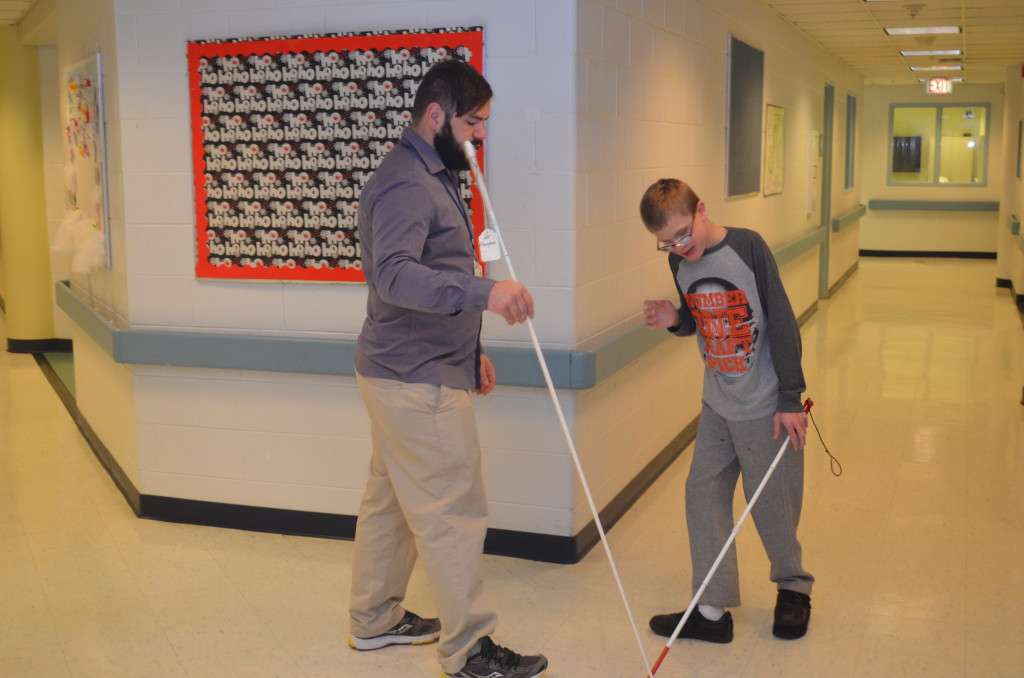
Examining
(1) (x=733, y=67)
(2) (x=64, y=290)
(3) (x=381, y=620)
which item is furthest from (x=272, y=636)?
(1) (x=733, y=67)

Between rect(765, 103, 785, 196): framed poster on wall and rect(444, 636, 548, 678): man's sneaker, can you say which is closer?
rect(444, 636, 548, 678): man's sneaker

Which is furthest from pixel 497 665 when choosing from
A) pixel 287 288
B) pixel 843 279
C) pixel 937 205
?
pixel 937 205

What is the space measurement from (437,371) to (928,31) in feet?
26.3

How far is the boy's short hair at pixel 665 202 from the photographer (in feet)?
9.65

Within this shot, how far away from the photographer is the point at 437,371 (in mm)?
2793

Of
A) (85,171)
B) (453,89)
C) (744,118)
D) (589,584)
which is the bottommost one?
(589,584)

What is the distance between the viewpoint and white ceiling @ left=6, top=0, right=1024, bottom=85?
7492 mm

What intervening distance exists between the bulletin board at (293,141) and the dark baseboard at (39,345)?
4.76 metres

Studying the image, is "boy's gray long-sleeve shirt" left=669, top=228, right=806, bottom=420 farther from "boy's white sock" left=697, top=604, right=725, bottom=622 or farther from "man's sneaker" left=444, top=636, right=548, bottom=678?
"man's sneaker" left=444, top=636, right=548, bottom=678

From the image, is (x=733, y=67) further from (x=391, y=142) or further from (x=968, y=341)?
(x=968, y=341)

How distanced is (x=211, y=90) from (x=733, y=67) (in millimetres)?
3381

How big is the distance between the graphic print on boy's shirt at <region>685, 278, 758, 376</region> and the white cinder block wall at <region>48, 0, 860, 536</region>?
29.0 inches

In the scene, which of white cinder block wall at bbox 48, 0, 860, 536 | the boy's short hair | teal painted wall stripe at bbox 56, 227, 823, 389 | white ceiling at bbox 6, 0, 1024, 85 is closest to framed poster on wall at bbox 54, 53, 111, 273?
white cinder block wall at bbox 48, 0, 860, 536

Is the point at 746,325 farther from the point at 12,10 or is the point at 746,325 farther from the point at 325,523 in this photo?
the point at 12,10
